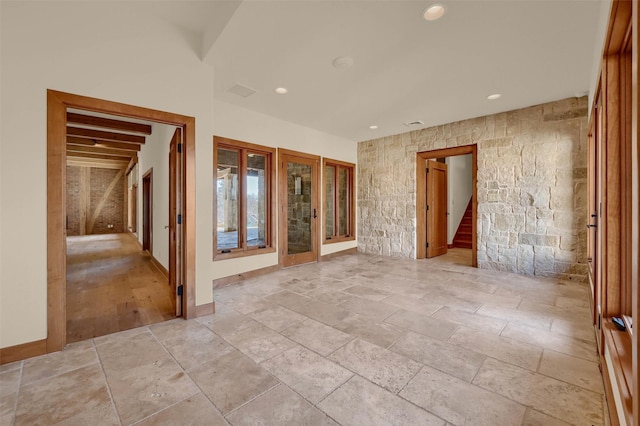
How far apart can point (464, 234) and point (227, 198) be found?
657 centimetres

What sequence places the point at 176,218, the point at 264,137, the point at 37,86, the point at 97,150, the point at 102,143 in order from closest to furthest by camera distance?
1. the point at 37,86
2. the point at 176,218
3. the point at 264,137
4. the point at 102,143
5. the point at 97,150

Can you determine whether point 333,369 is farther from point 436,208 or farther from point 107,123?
point 107,123

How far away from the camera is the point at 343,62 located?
295 centimetres

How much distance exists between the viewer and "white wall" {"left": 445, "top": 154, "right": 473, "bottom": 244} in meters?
7.45

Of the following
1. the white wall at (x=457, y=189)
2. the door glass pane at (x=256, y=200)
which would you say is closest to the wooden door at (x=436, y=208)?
the white wall at (x=457, y=189)

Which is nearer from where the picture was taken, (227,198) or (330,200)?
(227,198)

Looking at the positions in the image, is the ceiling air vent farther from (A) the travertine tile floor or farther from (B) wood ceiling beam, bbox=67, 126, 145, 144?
(B) wood ceiling beam, bbox=67, 126, 145, 144

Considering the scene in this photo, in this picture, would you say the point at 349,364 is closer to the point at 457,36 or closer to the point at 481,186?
the point at 457,36

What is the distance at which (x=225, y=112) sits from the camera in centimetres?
412

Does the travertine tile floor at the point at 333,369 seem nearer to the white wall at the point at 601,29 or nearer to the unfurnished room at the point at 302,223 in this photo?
the unfurnished room at the point at 302,223

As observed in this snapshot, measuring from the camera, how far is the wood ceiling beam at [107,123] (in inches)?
186

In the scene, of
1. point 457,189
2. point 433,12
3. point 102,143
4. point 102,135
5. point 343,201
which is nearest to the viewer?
point 433,12

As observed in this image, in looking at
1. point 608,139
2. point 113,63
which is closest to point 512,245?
point 608,139

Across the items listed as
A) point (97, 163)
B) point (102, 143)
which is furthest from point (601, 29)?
point (97, 163)
